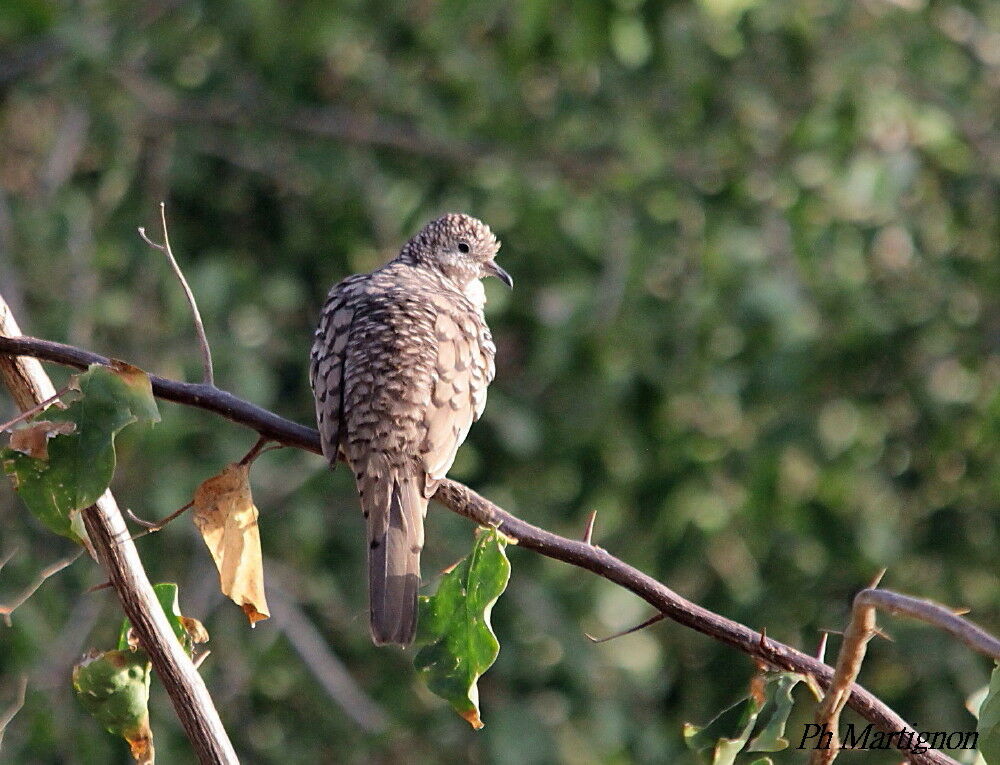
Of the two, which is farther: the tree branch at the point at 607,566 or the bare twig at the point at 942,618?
the tree branch at the point at 607,566

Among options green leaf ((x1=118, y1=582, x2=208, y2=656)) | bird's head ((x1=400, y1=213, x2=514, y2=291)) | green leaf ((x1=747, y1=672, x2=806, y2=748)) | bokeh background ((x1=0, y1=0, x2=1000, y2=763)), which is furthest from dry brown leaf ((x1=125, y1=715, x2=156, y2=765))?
bokeh background ((x1=0, y1=0, x2=1000, y2=763))

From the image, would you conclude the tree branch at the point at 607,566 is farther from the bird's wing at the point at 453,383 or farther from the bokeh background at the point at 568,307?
the bokeh background at the point at 568,307

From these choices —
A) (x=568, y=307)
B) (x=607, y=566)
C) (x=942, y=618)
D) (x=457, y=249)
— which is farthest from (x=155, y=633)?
(x=568, y=307)

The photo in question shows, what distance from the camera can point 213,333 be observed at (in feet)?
19.0

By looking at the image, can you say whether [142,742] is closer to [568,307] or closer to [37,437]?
[37,437]

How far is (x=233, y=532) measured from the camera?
257cm

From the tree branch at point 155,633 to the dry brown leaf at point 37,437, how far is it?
13cm

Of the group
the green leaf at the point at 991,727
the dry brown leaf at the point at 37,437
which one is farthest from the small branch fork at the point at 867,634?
the dry brown leaf at the point at 37,437

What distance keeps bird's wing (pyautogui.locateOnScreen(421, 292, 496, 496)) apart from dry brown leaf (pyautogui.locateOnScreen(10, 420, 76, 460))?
45.8 inches

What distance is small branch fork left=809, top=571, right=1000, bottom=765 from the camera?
1.60 metres

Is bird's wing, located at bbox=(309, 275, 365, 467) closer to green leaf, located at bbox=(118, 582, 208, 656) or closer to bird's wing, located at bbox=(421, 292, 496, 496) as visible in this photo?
bird's wing, located at bbox=(421, 292, 496, 496)

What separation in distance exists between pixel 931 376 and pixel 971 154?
119 centimetres

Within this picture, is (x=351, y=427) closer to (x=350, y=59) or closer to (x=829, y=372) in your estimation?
(x=829, y=372)

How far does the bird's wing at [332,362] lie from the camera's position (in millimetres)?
3471
